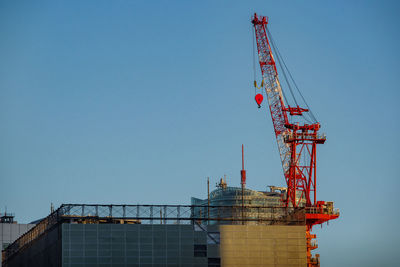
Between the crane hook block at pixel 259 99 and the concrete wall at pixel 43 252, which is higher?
the crane hook block at pixel 259 99

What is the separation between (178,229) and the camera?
408 feet

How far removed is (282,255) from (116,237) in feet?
94.1

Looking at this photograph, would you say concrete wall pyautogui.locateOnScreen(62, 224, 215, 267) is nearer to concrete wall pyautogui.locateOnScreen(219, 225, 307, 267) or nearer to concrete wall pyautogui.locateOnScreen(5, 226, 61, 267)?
concrete wall pyautogui.locateOnScreen(5, 226, 61, 267)

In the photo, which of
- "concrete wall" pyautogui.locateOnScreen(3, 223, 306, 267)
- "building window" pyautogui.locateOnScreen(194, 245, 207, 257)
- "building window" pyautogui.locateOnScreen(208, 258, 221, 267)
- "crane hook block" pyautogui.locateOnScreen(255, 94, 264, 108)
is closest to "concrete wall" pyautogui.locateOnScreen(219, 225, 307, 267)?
"concrete wall" pyautogui.locateOnScreen(3, 223, 306, 267)

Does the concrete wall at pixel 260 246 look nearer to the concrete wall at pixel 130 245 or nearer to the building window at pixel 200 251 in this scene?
the building window at pixel 200 251

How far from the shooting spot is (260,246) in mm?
126062

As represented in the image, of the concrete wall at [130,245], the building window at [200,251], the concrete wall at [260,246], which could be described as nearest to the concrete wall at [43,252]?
the concrete wall at [130,245]

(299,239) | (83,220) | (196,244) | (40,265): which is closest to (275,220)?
(299,239)

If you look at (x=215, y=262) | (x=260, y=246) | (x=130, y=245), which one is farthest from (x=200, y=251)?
(x=130, y=245)

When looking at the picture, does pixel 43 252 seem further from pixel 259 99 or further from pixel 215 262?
pixel 259 99

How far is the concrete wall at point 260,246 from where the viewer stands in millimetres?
125062

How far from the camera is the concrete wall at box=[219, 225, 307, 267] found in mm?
125062

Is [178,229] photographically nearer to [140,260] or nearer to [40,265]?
[140,260]

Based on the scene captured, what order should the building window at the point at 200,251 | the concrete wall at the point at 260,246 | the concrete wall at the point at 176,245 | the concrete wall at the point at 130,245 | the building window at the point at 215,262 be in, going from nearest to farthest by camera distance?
the concrete wall at the point at 130,245, the concrete wall at the point at 176,245, the building window at the point at 200,251, the building window at the point at 215,262, the concrete wall at the point at 260,246
